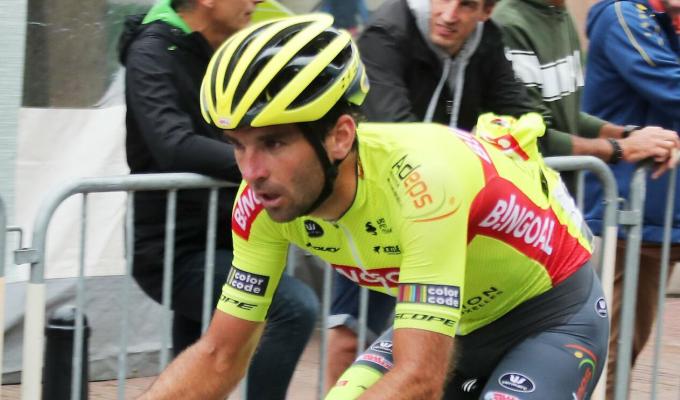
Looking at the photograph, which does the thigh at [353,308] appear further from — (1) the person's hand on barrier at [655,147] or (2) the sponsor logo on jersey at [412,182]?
(2) the sponsor logo on jersey at [412,182]

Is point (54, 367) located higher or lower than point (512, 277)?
lower

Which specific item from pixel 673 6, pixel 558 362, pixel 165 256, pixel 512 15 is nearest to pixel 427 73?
pixel 512 15

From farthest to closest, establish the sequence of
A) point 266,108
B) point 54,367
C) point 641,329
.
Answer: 1. point 641,329
2. point 54,367
3. point 266,108

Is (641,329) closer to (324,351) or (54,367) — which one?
(324,351)

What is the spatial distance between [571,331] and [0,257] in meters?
1.73

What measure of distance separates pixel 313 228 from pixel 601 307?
89cm

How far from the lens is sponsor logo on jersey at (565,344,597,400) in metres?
3.33

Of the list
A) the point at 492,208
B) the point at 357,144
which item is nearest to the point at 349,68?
the point at 357,144

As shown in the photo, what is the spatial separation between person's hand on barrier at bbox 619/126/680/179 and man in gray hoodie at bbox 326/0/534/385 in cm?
66

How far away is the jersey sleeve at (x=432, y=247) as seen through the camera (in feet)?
9.52

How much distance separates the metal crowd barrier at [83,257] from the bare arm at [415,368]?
4.74 feet

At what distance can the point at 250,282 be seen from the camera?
10.8 feet

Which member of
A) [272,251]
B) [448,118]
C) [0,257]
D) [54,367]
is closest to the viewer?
[272,251]

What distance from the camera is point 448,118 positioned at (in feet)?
16.0
